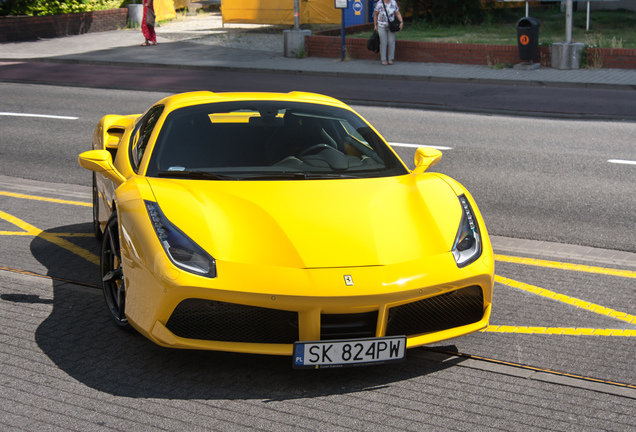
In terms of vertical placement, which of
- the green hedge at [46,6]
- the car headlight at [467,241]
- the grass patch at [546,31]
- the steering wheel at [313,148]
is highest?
the green hedge at [46,6]

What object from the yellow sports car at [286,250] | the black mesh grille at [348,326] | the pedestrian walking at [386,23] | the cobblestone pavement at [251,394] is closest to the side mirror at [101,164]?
the yellow sports car at [286,250]

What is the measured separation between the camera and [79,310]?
5.36 meters

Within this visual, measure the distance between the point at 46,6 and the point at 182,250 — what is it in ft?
94.3

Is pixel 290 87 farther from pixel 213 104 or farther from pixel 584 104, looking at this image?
pixel 213 104

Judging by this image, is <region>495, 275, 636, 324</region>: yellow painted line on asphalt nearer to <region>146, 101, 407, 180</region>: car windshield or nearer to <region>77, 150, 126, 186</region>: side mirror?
<region>146, 101, 407, 180</region>: car windshield

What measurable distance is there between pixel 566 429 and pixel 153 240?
2279 mm

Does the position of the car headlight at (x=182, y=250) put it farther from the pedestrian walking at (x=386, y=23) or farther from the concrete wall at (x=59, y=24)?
the concrete wall at (x=59, y=24)

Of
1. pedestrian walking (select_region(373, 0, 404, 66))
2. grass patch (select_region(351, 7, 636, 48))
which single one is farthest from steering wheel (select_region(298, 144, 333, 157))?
grass patch (select_region(351, 7, 636, 48))

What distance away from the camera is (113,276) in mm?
5031

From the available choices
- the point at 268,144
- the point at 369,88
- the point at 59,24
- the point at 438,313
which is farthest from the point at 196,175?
the point at 59,24

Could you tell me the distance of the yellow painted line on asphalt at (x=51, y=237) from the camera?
670 centimetres

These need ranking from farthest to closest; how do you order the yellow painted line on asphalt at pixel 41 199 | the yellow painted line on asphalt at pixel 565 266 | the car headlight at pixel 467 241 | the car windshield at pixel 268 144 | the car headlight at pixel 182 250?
the yellow painted line on asphalt at pixel 41 199
the yellow painted line on asphalt at pixel 565 266
the car windshield at pixel 268 144
the car headlight at pixel 467 241
the car headlight at pixel 182 250

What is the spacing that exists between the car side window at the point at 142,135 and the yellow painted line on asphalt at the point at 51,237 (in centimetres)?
109

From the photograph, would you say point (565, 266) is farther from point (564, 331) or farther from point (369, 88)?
point (369, 88)
